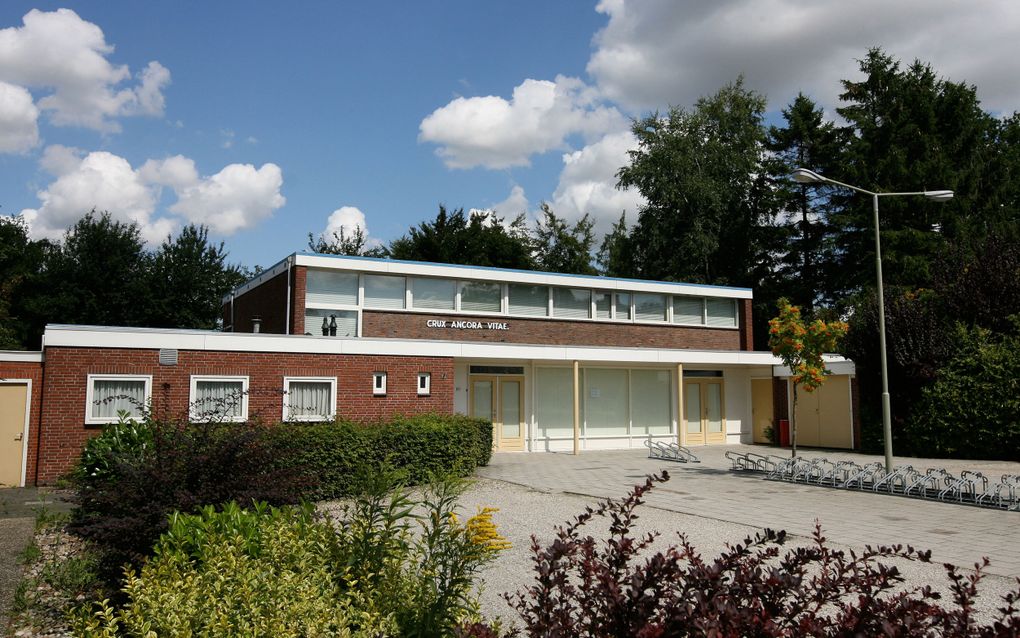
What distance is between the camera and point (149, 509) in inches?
260

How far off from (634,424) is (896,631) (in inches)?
865

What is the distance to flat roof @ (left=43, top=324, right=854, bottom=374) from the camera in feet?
48.4

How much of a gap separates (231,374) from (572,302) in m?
11.2

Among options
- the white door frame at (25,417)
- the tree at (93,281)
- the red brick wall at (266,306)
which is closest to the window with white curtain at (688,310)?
the red brick wall at (266,306)

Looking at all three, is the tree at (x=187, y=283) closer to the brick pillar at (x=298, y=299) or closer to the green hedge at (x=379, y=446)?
the brick pillar at (x=298, y=299)

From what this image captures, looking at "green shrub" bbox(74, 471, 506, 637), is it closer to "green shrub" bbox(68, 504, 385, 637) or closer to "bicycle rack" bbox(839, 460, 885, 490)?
"green shrub" bbox(68, 504, 385, 637)

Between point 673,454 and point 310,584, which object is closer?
point 310,584

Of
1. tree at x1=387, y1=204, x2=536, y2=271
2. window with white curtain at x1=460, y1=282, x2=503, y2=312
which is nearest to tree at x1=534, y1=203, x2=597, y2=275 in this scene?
tree at x1=387, y1=204, x2=536, y2=271

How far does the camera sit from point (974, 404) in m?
19.5

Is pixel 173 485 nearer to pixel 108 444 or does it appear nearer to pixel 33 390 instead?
pixel 108 444

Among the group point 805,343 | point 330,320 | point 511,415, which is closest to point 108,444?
point 330,320

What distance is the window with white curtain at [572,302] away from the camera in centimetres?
2347

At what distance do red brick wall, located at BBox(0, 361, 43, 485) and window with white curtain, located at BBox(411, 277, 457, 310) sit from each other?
930 cm

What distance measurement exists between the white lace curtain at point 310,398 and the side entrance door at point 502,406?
5.33m
